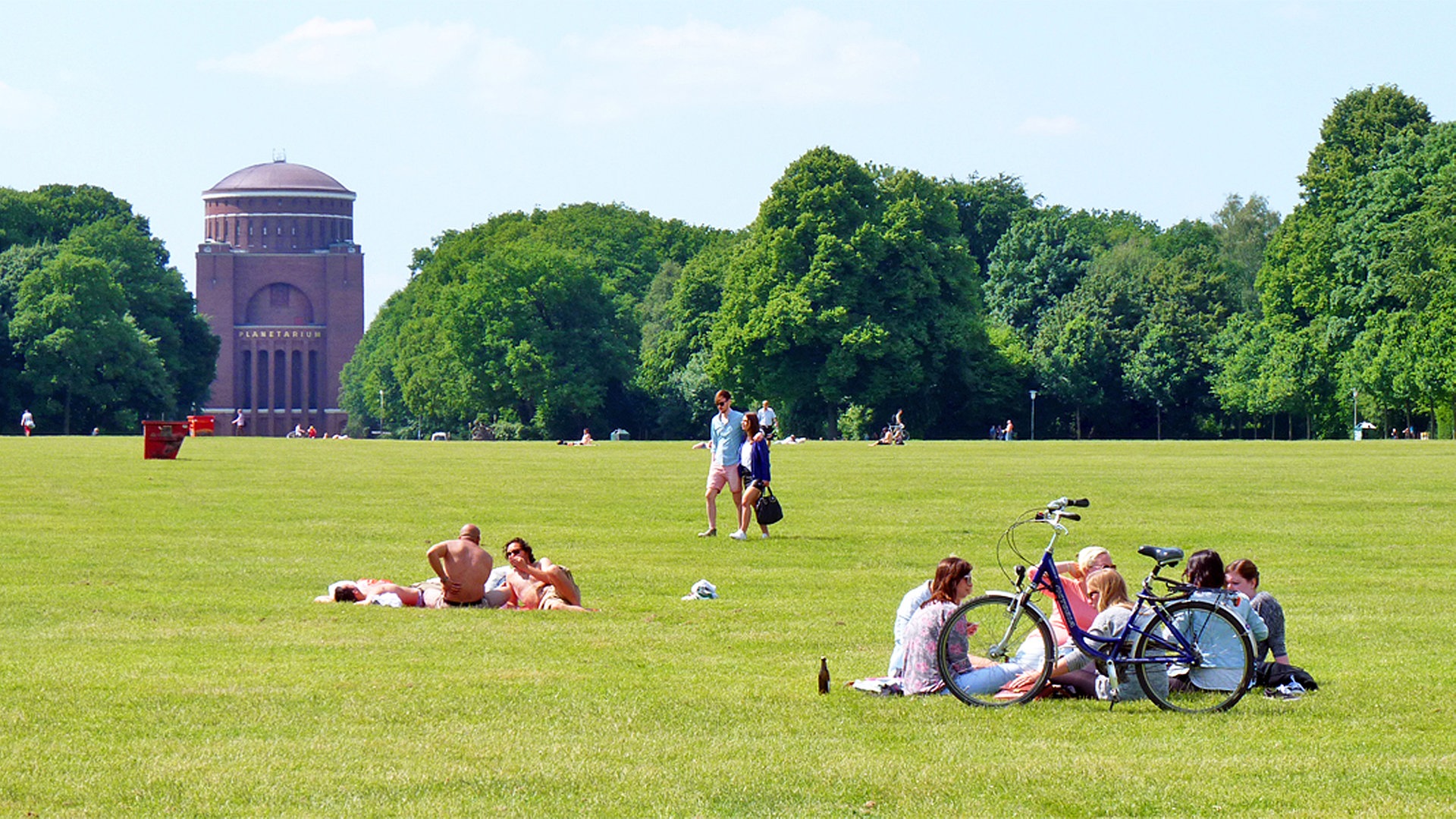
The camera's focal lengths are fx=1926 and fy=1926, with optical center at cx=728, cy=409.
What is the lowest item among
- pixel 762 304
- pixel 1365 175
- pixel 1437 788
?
pixel 1437 788

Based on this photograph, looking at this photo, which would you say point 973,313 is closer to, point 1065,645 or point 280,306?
point 1065,645

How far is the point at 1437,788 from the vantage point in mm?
9000

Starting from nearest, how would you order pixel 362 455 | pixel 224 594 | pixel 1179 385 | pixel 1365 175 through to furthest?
pixel 224 594 → pixel 362 455 → pixel 1365 175 → pixel 1179 385

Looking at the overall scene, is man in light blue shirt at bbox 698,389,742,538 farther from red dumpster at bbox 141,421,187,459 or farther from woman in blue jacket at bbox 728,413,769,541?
red dumpster at bbox 141,421,187,459

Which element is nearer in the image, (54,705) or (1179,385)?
(54,705)

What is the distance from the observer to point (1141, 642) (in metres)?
11.6

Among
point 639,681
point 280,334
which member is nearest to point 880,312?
point 639,681

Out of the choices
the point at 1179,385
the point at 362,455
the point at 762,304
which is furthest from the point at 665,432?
the point at 362,455

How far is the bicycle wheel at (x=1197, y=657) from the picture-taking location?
11.4 meters

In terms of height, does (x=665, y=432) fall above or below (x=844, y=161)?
below

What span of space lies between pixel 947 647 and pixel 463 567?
604 centimetres

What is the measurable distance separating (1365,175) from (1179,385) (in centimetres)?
1805

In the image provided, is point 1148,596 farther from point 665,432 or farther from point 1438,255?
point 665,432

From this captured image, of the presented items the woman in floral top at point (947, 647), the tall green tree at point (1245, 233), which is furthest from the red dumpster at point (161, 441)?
the tall green tree at point (1245, 233)
